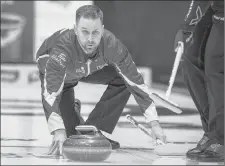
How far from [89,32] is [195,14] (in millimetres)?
684

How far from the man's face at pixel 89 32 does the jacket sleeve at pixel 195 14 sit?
1.89 ft

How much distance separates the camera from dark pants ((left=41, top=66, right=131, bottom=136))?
4289mm


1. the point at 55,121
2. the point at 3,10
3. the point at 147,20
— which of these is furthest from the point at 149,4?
the point at 55,121

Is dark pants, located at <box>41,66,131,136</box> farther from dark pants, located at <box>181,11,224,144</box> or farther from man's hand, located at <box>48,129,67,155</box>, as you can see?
man's hand, located at <box>48,129,67,155</box>

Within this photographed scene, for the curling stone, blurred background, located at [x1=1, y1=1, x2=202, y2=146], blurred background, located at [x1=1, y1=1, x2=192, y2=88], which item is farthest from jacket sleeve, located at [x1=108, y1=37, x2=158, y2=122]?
blurred background, located at [x1=1, y1=1, x2=192, y2=88]

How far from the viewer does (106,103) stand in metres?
4.34

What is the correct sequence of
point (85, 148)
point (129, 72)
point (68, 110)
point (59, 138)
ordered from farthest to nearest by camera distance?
point (68, 110), point (129, 72), point (59, 138), point (85, 148)

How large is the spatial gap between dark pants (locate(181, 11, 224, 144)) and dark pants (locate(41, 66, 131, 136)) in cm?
49

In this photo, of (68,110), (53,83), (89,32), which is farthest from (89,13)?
(68,110)

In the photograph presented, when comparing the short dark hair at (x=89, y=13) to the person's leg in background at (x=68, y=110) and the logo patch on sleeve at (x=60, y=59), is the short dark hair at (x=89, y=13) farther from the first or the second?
the person's leg in background at (x=68, y=110)

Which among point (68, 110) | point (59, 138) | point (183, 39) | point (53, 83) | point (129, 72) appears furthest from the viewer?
point (68, 110)

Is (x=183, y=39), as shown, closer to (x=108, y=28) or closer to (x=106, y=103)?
(x=106, y=103)

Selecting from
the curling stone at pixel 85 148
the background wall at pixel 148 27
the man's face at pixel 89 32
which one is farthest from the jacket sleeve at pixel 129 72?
the background wall at pixel 148 27

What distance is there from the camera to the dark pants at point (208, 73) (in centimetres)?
376
